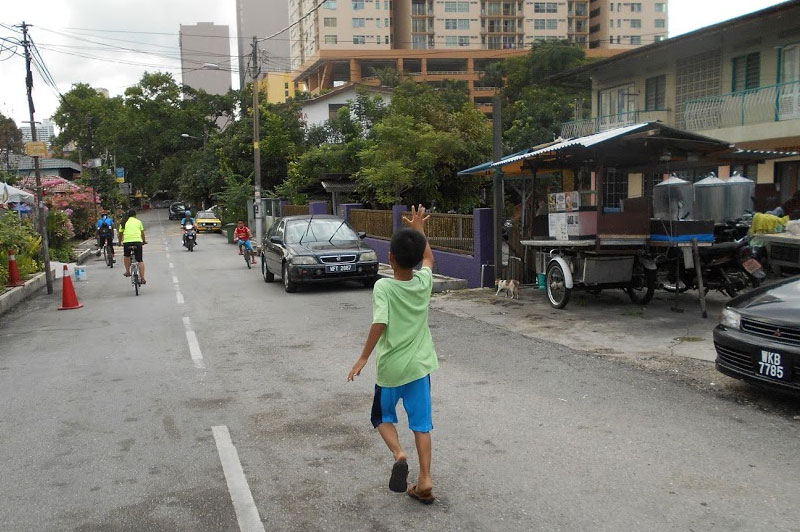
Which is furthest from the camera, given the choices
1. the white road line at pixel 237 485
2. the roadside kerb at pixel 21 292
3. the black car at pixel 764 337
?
the roadside kerb at pixel 21 292

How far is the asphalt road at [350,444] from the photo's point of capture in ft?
13.0

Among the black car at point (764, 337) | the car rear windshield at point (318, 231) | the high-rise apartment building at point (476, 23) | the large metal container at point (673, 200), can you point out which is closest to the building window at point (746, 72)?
the large metal container at point (673, 200)

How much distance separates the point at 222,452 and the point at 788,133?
16807 mm

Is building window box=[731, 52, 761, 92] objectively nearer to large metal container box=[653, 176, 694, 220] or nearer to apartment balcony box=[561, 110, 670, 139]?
apartment balcony box=[561, 110, 670, 139]

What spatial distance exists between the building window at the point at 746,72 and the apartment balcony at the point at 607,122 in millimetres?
3286

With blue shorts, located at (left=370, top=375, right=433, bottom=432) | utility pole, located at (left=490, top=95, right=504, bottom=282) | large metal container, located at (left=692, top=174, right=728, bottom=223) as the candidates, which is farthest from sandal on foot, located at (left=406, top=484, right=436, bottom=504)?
utility pole, located at (left=490, top=95, right=504, bottom=282)

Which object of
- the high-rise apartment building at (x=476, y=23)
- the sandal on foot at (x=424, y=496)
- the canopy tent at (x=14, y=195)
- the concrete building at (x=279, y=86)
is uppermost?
the high-rise apartment building at (x=476, y=23)

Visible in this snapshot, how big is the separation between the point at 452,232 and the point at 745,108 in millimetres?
9353

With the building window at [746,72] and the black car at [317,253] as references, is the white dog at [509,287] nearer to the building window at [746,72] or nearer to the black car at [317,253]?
the black car at [317,253]

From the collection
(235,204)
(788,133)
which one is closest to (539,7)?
(235,204)

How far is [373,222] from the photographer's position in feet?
69.2

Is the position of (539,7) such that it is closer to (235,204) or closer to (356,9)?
(356,9)

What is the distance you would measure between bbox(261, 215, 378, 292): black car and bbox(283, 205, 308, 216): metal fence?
42.6 ft

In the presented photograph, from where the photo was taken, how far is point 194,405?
632cm
